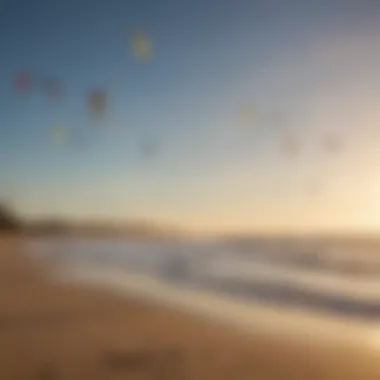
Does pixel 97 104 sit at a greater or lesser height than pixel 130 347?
greater

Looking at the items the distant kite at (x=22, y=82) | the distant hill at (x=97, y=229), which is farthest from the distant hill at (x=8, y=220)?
the distant kite at (x=22, y=82)

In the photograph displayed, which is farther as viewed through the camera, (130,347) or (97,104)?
(97,104)

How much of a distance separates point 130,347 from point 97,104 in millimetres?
455

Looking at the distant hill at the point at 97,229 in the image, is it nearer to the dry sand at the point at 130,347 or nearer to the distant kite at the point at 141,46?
the dry sand at the point at 130,347

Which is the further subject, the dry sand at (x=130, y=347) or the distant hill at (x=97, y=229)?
the distant hill at (x=97, y=229)

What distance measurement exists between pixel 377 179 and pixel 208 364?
1.73 ft

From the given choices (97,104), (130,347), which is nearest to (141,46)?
(97,104)

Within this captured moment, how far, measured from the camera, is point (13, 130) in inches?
46.8

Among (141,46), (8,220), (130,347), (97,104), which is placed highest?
(141,46)

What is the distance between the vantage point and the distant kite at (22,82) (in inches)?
47.1

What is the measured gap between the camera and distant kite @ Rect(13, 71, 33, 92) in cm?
120

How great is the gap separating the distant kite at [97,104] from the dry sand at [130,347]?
317mm

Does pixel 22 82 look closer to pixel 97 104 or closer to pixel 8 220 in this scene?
pixel 97 104

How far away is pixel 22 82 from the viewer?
1.20 m
